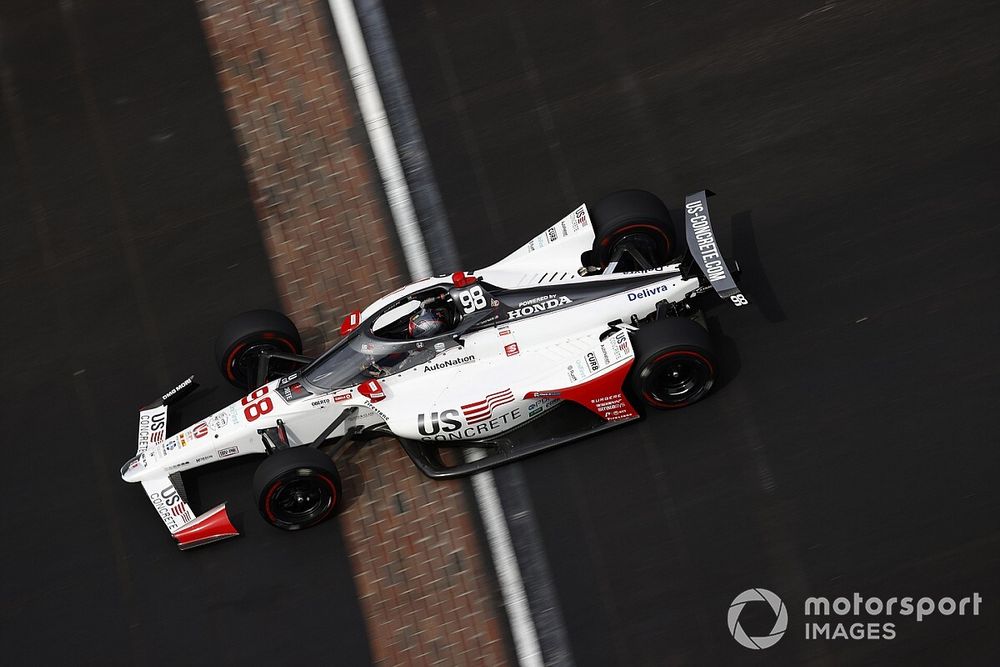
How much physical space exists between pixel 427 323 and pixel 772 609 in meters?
4.39

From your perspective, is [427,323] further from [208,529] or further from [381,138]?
[381,138]

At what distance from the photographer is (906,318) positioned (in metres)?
11.8

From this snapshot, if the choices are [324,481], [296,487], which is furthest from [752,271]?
[296,487]

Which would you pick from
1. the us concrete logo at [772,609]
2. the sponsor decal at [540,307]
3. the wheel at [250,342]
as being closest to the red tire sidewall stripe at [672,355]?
the sponsor decal at [540,307]

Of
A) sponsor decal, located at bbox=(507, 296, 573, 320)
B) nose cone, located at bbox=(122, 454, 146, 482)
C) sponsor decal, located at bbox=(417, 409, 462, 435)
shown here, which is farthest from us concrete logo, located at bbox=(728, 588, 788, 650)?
nose cone, located at bbox=(122, 454, 146, 482)

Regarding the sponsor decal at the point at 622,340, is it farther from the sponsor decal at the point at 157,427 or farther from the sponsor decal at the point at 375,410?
the sponsor decal at the point at 157,427

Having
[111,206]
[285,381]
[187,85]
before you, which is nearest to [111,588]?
[285,381]

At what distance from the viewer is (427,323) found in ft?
36.7

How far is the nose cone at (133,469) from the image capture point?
1150 cm

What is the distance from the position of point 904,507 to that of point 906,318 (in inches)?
84.7

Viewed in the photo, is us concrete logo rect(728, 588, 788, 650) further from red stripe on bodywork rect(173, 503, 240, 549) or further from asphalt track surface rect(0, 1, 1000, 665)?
red stripe on bodywork rect(173, 503, 240, 549)

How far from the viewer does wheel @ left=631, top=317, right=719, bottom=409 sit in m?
10.7

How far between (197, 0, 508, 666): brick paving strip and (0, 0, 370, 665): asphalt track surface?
30 centimetres

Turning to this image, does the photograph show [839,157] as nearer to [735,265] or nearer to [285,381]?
[735,265]
